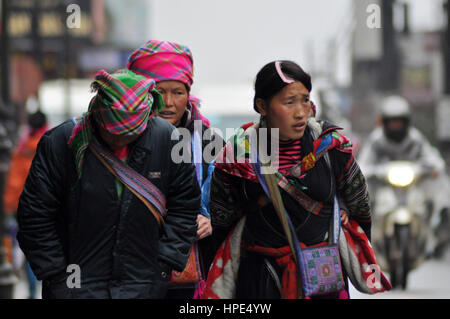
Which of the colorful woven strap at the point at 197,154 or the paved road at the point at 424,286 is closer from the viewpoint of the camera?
the colorful woven strap at the point at 197,154

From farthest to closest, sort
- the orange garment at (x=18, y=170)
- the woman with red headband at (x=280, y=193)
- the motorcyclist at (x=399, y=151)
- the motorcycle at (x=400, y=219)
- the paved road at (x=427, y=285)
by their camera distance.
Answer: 1. the motorcyclist at (x=399, y=151)
2. the motorcycle at (x=400, y=219)
3. the orange garment at (x=18, y=170)
4. the paved road at (x=427, y=285)
5. the woman with red headband at (x=280, y=193)

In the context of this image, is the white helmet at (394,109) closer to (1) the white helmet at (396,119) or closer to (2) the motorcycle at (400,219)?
(1) the white helmet at (396,119)

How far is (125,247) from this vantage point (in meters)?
4.28

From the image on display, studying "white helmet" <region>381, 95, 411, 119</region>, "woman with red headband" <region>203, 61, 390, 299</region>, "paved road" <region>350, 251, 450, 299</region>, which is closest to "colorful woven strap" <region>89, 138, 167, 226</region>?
"woman with red headband" <region>203, 61, 390, 299</region>

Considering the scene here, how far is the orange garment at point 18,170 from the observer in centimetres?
1094

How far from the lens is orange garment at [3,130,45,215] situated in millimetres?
10938

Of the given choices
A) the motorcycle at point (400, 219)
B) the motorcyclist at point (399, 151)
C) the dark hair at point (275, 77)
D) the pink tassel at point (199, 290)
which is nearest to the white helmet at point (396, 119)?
the motorcyclist at point (399, 151)

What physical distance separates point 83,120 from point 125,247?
1.84 ft

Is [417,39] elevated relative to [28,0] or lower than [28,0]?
lower

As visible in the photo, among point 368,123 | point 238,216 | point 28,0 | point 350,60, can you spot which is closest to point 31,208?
point 238,216

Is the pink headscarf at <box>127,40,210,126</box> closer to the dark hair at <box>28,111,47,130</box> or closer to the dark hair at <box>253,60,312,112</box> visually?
the dark hair at <box>253,60,312,112</box>

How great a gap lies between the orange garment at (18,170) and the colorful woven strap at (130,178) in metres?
6.75

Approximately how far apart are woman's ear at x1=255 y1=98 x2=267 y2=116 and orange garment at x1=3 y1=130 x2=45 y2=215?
21.8 ft

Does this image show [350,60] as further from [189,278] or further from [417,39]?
[189,278]
